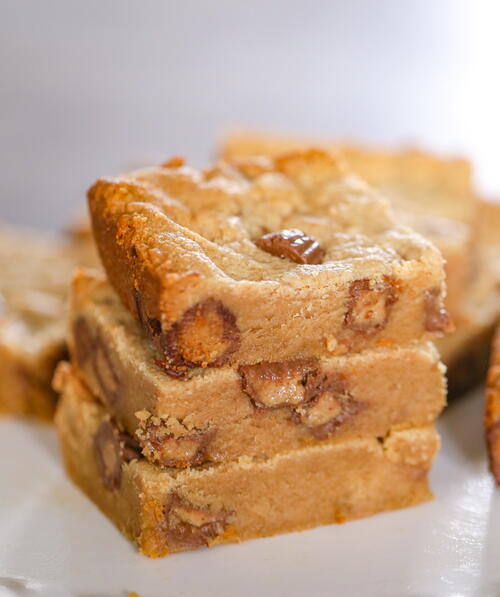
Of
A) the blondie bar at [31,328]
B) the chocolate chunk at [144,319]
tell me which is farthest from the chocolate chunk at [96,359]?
the blondie bar at [31,328]

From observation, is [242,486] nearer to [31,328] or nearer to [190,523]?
[190,523]

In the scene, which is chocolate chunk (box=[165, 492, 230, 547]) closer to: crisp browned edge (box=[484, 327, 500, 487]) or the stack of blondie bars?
crisp browned edge (box=[484, 327, 500, 487])

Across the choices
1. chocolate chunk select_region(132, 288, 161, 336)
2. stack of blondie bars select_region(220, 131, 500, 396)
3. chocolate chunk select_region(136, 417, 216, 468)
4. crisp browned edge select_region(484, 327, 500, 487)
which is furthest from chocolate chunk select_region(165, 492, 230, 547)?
stack of blondie bars select_region(220, 131, 500, 396)

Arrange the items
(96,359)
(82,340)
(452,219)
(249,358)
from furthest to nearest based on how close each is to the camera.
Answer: (452,219)
(82,340)
(96,359)
(249,358)

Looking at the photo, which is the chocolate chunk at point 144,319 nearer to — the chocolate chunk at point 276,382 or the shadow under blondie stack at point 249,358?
the shadow under blondie stack at point 249,358

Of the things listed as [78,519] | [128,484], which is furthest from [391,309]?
[78,519]

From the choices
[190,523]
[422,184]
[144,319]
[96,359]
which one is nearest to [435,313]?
[144,319]
